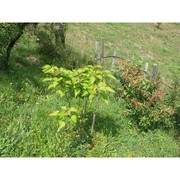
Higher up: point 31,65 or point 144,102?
point 31,65

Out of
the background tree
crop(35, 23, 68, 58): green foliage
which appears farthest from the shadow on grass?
the background tree

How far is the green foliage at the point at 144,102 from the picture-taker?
5.34m

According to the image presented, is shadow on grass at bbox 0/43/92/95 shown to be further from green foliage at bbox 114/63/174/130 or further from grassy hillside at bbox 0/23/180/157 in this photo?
green foliage at bbox 114/63/174/130

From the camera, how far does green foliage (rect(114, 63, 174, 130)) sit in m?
5.34

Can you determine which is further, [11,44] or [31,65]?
[31,65]

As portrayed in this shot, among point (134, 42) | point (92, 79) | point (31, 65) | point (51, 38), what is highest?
point (134, 42)

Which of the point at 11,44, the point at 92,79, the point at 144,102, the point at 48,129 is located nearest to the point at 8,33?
the point at 11,44

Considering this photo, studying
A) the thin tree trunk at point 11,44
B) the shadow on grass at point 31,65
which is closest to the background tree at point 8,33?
the thin tree trunk at point 11,44

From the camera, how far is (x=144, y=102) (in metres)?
5.46

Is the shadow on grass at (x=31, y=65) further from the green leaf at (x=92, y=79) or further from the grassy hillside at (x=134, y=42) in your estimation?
the green leaf at (x=92, y=79)

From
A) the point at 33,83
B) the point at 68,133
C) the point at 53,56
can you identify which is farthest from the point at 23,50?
the point at 68,133

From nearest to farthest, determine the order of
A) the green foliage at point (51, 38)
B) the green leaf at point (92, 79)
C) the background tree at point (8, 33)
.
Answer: the green leaf at point (92, 79) → the background tree at point (8, 33) → the green foliage at point (51, 38)

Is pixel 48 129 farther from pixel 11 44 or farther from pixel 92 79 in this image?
pixel 11 44

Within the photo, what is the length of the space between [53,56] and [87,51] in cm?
267
